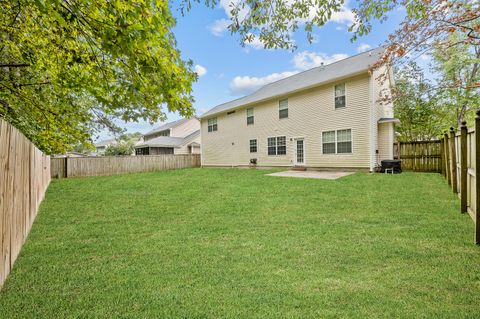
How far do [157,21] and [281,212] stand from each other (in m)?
4.23

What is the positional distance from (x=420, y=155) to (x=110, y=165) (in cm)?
1787

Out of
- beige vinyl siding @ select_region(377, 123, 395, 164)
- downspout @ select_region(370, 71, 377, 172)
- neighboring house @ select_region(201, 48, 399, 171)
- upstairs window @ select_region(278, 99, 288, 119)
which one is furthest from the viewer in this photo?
upstairs window @ select_region(278, 99, 288, 119)

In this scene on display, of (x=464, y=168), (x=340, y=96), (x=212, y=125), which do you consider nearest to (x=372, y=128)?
(x=340, y=96)

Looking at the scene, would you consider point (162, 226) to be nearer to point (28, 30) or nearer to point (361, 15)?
point (28, 30)

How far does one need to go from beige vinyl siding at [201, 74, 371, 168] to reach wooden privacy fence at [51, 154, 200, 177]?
3891 millimetres

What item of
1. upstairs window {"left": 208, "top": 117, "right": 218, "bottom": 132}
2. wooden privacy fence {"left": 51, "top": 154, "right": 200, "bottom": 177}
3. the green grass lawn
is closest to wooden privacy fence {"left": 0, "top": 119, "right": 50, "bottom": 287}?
the green grass lawn

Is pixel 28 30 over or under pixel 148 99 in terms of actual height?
over

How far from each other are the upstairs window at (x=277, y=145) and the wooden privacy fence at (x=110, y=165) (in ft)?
29.1

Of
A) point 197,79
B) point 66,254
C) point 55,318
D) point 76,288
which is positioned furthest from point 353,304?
point 66,254

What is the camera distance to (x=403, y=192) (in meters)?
6.83

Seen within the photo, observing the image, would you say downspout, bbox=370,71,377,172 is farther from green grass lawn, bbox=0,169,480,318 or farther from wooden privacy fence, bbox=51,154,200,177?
wooden privacy fence, bbox=51,154,200,177

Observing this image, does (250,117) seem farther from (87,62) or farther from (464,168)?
(87,62)

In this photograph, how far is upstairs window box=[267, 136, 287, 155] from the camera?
15.2 metres

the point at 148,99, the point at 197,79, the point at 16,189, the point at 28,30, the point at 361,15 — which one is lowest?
the point at 16,189
